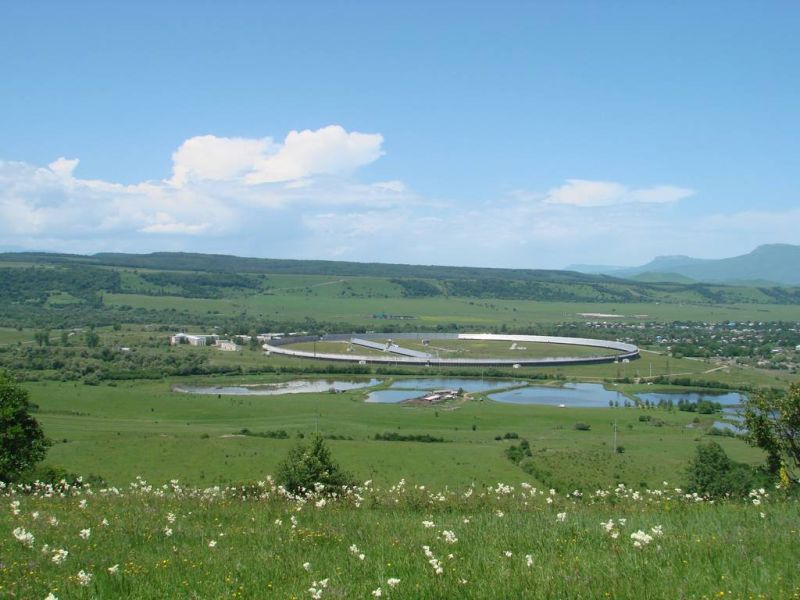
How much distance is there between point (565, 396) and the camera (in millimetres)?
68500

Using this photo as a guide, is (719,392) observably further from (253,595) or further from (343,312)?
(343,312)

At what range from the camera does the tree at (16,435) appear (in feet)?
68.6

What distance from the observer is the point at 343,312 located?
579 feet

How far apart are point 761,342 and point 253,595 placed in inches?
5249

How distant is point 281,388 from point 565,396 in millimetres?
27080

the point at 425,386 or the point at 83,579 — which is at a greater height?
the point at 83,579

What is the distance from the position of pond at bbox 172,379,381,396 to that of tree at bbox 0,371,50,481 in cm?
4413

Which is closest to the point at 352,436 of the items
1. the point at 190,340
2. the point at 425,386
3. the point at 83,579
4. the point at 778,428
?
the point at 425,386

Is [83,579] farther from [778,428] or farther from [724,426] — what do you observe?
[724,426]

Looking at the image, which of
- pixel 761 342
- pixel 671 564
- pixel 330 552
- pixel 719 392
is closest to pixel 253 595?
pixel 330 552

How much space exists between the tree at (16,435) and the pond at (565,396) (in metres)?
46.4

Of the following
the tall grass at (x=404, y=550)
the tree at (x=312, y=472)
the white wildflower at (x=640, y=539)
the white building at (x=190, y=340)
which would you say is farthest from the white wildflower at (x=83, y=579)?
the white building at (x=190, y=340)

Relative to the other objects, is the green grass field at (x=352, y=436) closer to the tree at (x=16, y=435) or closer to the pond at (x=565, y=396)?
the pond at (x=565, y=396)

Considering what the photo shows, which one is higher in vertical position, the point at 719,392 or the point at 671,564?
the point at 671,564
